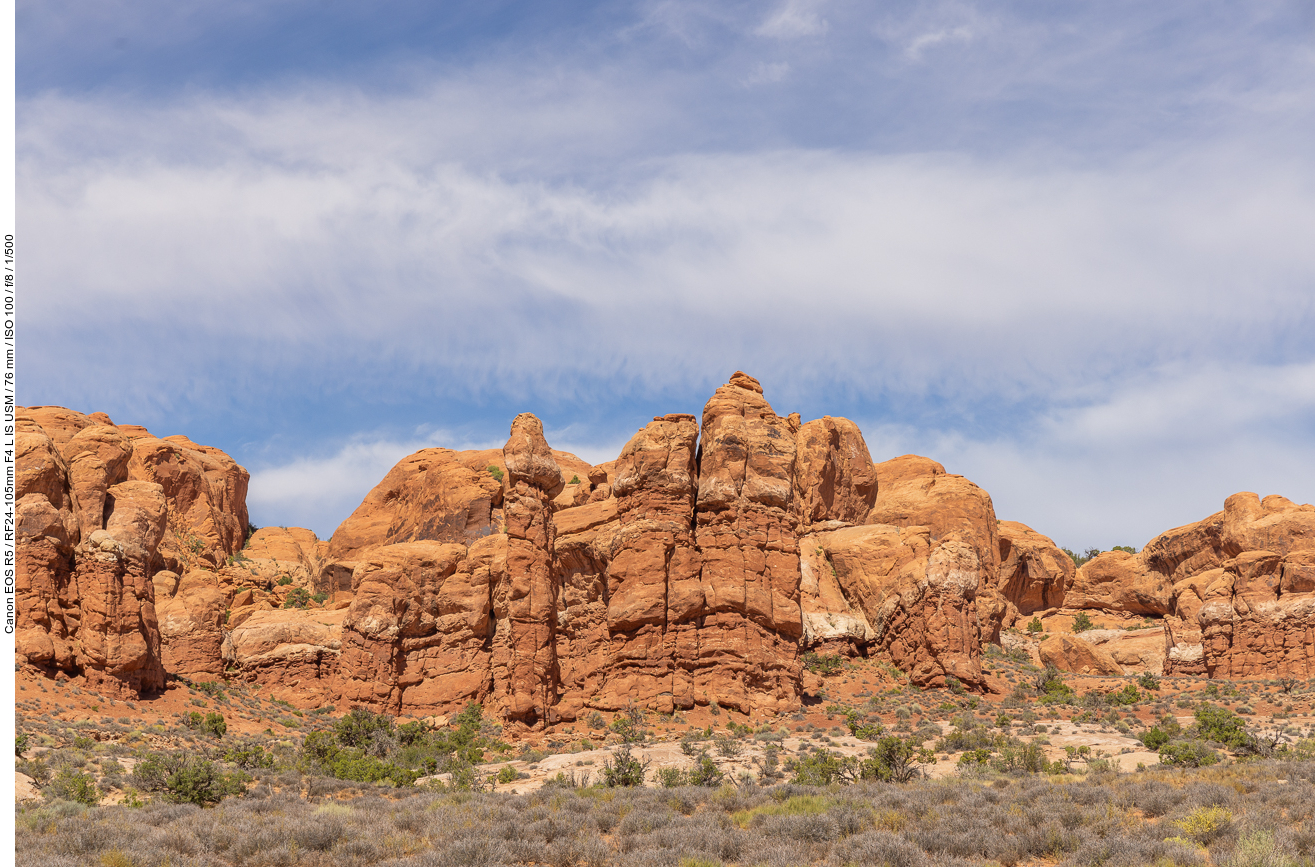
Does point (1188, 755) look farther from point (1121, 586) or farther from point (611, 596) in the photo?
point (1121, 586)

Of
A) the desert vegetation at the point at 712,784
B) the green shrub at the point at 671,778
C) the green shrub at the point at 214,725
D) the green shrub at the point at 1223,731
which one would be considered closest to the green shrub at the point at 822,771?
the desert vegetation at the point at 712,784

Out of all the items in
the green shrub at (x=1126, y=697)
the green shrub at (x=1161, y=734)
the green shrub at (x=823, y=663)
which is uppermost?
the green shrub at (x=823, y=663)

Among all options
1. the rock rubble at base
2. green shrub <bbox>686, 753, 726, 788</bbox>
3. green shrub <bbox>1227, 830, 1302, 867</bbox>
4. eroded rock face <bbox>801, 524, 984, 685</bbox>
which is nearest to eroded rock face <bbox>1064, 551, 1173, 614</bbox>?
the rock rubble at base

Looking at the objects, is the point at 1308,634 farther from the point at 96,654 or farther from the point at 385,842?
the point at 96,654

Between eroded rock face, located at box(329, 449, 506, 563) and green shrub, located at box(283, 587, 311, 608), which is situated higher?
eroded rock face, located at box(329, 449, 506, 563)

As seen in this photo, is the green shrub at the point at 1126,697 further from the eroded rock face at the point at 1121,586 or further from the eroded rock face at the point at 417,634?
the eroded rock face at the point at 1121,586

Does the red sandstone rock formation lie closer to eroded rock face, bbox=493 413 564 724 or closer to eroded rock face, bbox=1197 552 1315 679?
eroded rock face, bbox=1197 552 1315 679

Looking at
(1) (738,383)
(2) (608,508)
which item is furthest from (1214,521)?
(2) (608,508)

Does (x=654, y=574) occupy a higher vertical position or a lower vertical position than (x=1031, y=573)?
lower

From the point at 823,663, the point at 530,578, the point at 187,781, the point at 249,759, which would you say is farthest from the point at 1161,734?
the point at 187,781

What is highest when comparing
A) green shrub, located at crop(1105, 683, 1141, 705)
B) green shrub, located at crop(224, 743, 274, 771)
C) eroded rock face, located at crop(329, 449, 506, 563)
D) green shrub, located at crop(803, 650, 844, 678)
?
eroded rock face, located at crop(329, 449, 506, 563)

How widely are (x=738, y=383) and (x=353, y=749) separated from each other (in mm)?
25298

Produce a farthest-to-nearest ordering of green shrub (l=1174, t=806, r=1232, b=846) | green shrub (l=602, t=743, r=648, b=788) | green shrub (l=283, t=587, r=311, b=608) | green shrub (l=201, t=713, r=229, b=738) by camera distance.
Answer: green shrub (l=283, t=587, r=311, b=608) < green shrub (l=201, t=713, r=229, b=738) < green shrub (l=602, t=743, r=648, b=788) < green shrub (l=1174, t=806, r=1232, b=846)

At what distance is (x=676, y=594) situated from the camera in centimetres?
4300
